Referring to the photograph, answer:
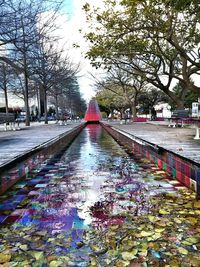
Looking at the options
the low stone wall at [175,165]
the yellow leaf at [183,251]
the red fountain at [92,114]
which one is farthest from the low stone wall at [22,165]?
the red fountain at [92,114]

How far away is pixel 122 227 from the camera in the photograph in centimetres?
384

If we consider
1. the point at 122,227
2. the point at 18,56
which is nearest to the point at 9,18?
the point at 18,56

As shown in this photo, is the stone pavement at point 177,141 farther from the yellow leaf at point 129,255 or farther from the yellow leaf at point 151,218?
the yellow leaf at point 129,255

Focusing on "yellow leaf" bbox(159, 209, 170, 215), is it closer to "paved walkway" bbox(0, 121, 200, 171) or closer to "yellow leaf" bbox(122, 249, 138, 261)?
"yellow leaf" bbox(122, 249, 138, 261)

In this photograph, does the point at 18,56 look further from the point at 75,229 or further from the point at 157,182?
the point at 75,229

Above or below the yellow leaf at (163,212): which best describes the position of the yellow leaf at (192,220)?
below

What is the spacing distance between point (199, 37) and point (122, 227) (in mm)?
15660

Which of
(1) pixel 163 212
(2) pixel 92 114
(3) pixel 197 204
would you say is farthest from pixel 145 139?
(2) pixel 92 114

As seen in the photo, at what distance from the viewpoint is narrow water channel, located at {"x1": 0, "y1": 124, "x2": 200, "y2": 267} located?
10.0 feet

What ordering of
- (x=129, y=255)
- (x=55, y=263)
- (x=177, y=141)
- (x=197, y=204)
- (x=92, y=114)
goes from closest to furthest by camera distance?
(x=55, y=263)
(x=129, y=255)
(x=197, y=204)
(x=177, y=141)
(x=92, y=114)

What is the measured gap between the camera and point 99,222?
4059 millimetres

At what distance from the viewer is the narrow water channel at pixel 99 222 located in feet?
10.0

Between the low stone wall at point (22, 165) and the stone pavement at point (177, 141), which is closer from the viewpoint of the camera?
the low stone wall at point (22, 165)

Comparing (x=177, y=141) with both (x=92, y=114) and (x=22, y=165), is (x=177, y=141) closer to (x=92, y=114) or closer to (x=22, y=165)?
(x=22, y=165)
